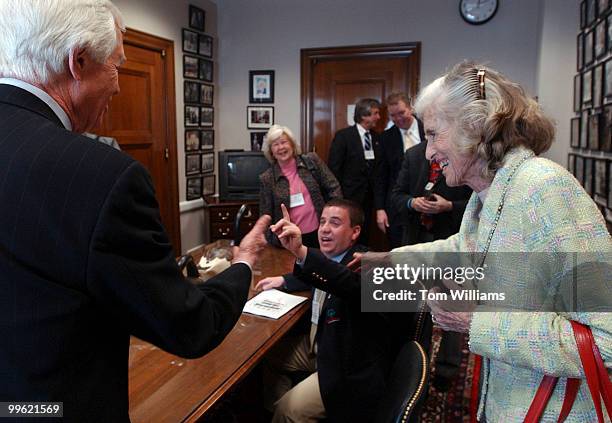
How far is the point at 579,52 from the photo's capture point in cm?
381

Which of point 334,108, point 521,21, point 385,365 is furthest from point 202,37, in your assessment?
point 385,365

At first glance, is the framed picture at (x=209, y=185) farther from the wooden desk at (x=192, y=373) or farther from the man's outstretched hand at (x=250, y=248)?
the man's outstretched hand at (x=250, y=248)

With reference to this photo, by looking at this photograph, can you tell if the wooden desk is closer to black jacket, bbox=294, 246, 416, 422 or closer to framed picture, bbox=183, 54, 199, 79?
black jacket, bbox=294, 246, 416, 422

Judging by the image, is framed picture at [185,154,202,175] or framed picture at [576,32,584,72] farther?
framed picture at [185,154,202,175]

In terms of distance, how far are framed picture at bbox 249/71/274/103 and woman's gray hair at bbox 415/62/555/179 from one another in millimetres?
4705

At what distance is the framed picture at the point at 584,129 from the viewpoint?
3.33 m

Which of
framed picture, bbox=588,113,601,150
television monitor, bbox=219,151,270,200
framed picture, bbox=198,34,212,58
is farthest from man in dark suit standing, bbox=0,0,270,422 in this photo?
framed picture, bbox=198,34,212,58

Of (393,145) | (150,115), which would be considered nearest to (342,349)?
(393,145)

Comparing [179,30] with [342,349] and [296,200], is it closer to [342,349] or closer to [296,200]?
[296,200]

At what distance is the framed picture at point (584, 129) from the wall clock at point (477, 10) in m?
1.75

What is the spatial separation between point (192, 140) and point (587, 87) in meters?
3.75

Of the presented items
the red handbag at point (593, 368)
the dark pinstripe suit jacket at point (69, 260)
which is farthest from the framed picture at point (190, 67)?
the red handbag at point (593, 368)

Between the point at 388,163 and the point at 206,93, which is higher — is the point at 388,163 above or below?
below

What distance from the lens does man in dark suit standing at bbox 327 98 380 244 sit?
4.39 meters
